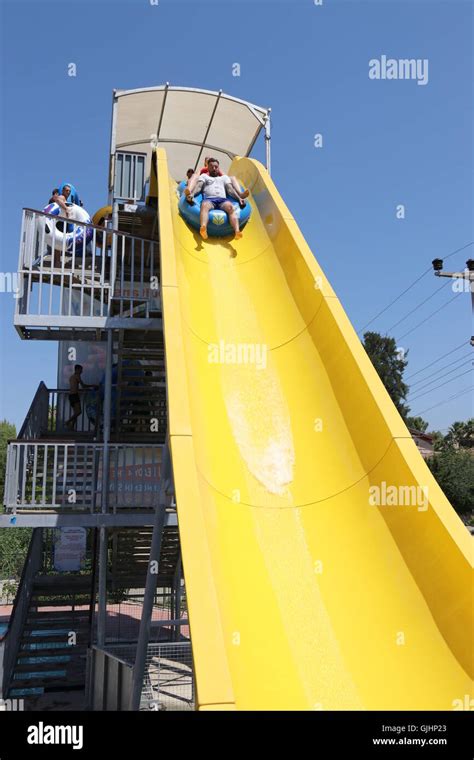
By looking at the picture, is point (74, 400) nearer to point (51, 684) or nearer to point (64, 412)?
point (64, 412)

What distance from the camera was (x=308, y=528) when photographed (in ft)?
19.0

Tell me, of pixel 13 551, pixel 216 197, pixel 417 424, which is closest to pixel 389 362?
pixel 417 424

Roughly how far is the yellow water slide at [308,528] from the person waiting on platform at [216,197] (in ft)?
8.10

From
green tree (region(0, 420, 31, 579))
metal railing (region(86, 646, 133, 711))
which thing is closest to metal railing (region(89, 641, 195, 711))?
metal railing (region(86, 646, 133, 711))

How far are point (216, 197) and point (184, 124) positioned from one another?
4.91 meters

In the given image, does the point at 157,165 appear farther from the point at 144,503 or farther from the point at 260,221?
the point at 144,503

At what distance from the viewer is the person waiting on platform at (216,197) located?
10.4 m

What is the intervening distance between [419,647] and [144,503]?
16.4ft

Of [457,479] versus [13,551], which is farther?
[457,479]

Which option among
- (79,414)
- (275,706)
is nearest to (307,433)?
(275,706)

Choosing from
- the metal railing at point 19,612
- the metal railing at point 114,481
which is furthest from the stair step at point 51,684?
the metal railing at point 114,481
